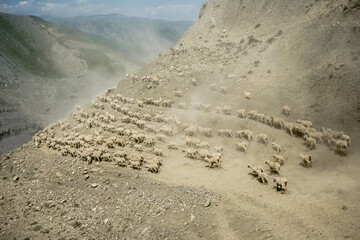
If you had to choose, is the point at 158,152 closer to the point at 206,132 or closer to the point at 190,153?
the point at 190,153

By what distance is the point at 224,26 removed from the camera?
45875mm

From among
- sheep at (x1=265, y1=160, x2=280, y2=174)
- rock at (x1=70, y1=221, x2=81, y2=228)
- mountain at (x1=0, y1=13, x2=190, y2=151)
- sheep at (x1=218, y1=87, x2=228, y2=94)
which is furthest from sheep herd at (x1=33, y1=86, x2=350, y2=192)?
mountain at (x1=0, y1=13, x2=190, y2=151)

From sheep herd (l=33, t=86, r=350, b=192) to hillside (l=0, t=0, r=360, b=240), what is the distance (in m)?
0.12

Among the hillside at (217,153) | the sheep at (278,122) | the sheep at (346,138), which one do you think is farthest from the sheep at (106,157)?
the sheep at (346,138)

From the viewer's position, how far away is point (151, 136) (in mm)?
24609

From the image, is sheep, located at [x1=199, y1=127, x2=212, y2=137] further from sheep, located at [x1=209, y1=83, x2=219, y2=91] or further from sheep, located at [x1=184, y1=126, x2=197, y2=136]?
sheep, located at [x1=209, y1=83, x2=219, y2=91]

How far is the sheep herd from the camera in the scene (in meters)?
19.9

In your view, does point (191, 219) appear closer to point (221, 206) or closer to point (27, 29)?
point (221, 206)

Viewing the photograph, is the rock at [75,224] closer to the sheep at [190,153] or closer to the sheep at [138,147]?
the sheep at [138,147]

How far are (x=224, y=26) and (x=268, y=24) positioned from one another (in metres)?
7.95

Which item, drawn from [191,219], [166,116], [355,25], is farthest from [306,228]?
[355,25]

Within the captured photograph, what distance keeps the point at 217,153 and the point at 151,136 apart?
281 inches

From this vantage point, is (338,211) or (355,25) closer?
(338,211)

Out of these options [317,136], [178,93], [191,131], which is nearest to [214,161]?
[191,131]
